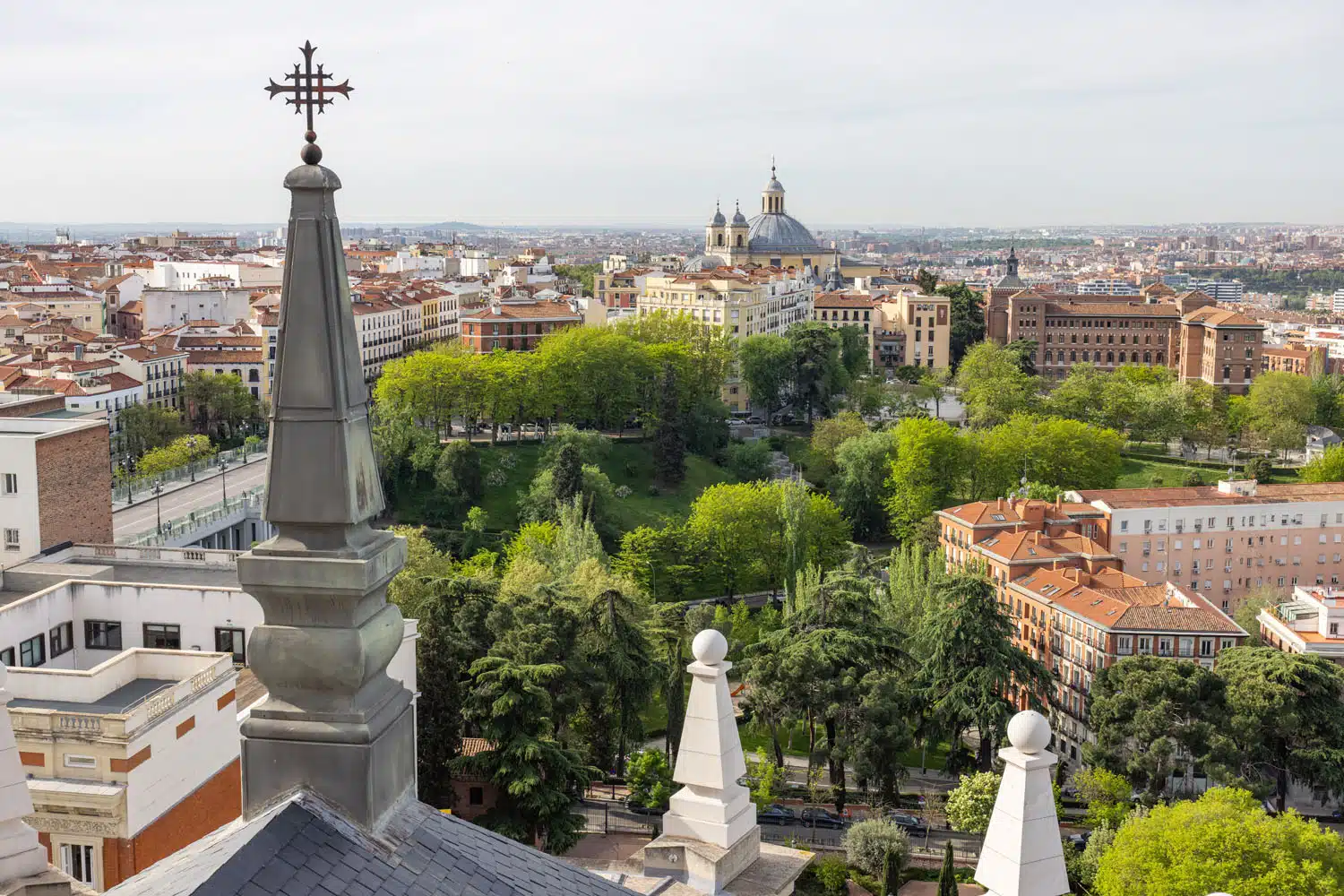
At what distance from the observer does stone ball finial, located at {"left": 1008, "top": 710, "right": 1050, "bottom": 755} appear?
5145mm

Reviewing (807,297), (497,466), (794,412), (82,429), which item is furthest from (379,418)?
(807,297)

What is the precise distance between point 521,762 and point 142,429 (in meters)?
38.2

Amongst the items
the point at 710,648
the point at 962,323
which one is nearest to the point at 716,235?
the point at 962,323

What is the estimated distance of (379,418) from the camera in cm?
5922

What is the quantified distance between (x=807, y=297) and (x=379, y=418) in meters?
46.8

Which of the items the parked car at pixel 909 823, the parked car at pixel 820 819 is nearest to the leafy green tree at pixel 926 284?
the parked car at pixel 909 823

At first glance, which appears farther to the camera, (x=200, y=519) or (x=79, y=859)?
(x=200, y=519)

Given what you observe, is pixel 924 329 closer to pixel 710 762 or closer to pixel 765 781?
pixel 765 781

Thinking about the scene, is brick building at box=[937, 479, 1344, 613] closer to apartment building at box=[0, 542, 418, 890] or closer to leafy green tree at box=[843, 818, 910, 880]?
leafy green tree at box=[843, 818, 910, 880]

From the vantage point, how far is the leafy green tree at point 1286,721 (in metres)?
32.1

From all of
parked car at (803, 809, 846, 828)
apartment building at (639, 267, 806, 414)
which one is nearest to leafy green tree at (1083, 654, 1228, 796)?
parked car at (803, 809, 846, 828)

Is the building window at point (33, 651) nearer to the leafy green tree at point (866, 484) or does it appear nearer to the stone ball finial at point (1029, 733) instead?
the stone ball finial at point (1029, 733)

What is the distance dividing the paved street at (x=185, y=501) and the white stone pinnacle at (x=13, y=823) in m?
34.4

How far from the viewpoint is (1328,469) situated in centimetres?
6166
